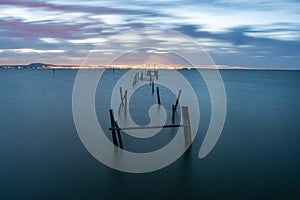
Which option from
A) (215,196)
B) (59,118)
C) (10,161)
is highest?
(59,118)

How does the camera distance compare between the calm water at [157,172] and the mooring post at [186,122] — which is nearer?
the calm water at [157,172]

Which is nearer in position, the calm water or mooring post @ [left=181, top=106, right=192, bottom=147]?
the calm water

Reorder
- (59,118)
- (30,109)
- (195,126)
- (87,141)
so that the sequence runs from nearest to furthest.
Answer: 1. (87,141)
2. (195,126)
3. (59,118)
4. (30,109)

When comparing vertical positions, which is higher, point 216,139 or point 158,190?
point 216,139

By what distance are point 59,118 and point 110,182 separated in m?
11.9

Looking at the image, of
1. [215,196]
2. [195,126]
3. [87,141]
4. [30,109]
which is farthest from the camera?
[30,109]

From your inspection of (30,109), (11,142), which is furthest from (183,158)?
(30,109)

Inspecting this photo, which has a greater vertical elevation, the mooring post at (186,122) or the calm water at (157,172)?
the mooring post at (186,122)

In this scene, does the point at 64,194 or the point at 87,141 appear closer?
the point at 64,194

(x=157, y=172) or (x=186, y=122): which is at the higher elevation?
(x=186, y=122)

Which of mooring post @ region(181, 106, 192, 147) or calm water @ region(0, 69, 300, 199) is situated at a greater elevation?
mooring post @ region(181, 106, 192, 147)

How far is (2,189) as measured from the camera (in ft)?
29.4

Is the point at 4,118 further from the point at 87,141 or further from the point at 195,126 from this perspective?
the point at 195,126

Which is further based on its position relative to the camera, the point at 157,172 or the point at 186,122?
the point at 186,122
